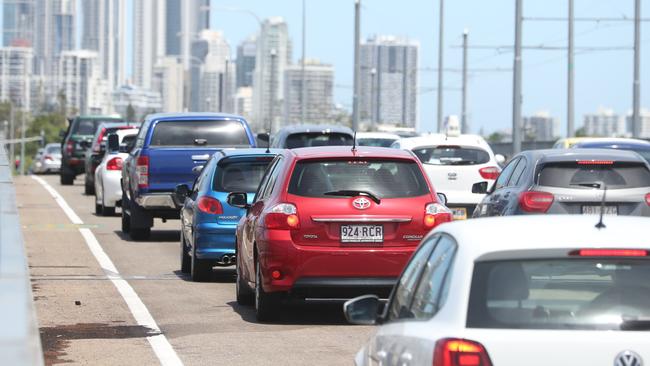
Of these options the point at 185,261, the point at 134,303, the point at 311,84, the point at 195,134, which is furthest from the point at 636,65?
the point at 311,84

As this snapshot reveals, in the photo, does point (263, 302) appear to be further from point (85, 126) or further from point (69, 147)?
point (85, 126)

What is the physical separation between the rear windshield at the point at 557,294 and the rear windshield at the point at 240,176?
1130 cm

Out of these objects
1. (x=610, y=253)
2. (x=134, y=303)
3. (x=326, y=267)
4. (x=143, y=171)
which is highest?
(x=610, y=253)

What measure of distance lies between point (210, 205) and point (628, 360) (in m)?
11.8

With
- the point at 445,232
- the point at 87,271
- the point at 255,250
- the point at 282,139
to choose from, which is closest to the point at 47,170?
the point at 282,139

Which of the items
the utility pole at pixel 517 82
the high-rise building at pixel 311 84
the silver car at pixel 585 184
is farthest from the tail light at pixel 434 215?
the high-rise building at pixel 311 84

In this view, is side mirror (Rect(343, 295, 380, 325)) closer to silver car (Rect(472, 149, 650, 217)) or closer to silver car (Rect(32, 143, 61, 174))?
silver car (Rect(472, 149, 650, 217))

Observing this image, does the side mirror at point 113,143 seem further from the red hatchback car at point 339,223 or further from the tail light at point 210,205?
the red hatchback car at point 339,223

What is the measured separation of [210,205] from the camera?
17.5m

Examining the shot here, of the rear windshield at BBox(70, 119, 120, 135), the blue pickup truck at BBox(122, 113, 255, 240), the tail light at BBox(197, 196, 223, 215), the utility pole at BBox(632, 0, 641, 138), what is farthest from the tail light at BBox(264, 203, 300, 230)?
the utility pole at BBox(632, 0, 641, 138)

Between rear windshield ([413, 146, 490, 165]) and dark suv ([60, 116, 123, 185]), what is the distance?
20.1 metres

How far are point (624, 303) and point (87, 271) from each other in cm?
1304

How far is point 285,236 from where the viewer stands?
13406 mm

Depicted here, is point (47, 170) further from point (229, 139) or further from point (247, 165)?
point (247, 165)
